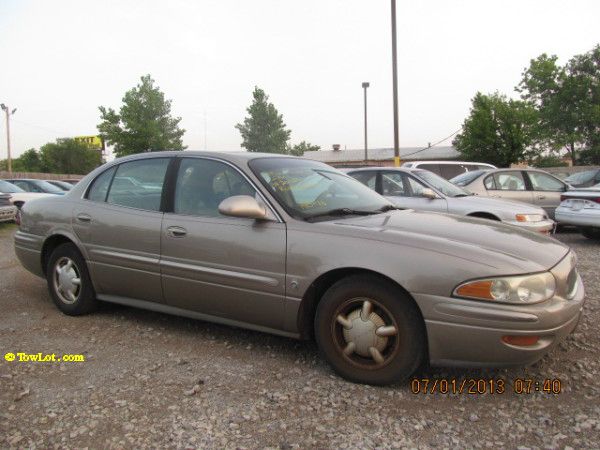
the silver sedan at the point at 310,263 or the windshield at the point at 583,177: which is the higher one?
the windshield at the point at 583,177

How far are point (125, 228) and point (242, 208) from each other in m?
1.25

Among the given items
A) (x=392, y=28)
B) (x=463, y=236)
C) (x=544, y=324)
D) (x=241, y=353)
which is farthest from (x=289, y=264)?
(x=392, y=28)

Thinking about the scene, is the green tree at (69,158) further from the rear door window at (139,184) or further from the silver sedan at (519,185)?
the rear door window at (139,184)

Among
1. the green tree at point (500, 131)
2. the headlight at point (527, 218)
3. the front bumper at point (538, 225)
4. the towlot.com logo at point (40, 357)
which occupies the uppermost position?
the green tree at point (500, 131)

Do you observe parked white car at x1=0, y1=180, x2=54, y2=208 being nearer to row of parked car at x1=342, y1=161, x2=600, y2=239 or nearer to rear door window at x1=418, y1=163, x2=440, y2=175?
row of parked car at x1=342, y1=161, x2=600, y2=239

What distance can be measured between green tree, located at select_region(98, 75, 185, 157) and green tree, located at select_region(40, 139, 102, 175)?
3102 cm

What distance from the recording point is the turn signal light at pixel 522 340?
260 cm

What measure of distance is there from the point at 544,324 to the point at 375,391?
0.98 m

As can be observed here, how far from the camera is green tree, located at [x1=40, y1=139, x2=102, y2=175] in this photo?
2899 inches

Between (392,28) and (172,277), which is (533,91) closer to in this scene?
(392,28)

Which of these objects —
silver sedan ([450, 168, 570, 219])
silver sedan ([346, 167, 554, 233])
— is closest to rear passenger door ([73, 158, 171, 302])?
silver sedan ([346, 167, 554, 233])

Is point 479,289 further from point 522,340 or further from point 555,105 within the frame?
point 555,105

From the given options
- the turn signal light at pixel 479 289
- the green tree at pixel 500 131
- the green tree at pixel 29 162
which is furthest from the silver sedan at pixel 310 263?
the green tree at pixel 29 162

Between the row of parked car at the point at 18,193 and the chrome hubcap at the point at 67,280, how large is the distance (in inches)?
244
